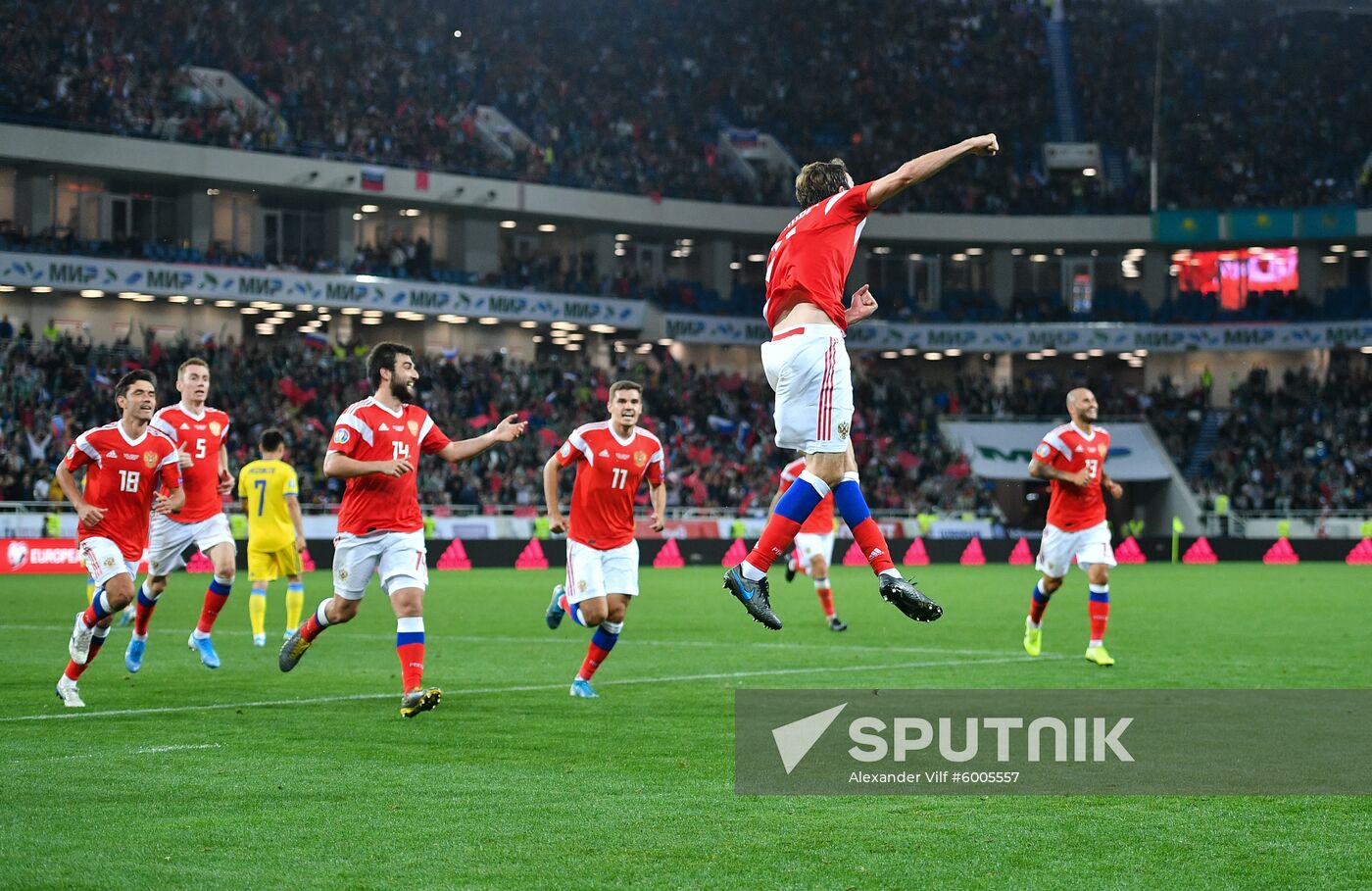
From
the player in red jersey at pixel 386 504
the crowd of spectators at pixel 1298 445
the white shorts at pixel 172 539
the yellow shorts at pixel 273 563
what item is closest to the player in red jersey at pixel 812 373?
the player in red jersey at pixel 386 504

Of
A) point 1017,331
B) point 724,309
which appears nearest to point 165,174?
point 724,309

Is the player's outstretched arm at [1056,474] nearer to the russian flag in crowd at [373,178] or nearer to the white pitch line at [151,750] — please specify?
the white pitch line at [151,750]

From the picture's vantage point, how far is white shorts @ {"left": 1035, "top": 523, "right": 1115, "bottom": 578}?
16531 millimetres

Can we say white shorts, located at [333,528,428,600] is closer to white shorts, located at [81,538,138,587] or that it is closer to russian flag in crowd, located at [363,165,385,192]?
white shorts, located at [81,538,138,587]

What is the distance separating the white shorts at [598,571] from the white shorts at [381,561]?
178 cm

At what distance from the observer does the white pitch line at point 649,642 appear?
1752 cm

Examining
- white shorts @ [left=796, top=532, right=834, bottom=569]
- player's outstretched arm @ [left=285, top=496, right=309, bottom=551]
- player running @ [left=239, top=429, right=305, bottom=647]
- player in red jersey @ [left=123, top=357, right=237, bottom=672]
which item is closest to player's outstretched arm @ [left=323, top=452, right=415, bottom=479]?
player in red jersey @ [left=123, top=357, right=237, bottom=672]

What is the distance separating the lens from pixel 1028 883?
6211 mm

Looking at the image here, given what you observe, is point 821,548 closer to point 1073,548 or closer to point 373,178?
point 1073,548

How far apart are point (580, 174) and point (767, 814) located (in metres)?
52.8

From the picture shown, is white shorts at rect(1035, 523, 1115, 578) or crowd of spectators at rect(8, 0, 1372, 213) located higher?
crowd of spectators at rect(8, 0, 1372, 213)

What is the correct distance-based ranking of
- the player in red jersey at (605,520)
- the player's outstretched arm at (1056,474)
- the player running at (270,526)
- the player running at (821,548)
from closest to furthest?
the player in red jersey at (605,520)
the player's outstretched arm at (1056,474)
the player running at (270,526)
the player running at (821,548)

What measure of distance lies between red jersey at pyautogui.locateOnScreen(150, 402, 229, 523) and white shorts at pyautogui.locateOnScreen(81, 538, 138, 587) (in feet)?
9.30

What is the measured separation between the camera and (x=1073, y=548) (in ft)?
54.7
